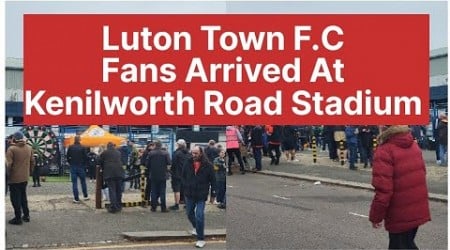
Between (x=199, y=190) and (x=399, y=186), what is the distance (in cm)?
102

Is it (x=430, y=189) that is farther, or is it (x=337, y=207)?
(x=337, y=207)

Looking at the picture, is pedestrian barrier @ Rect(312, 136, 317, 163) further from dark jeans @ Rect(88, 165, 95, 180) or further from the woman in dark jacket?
dark jeans @ Rect(88, 165, 95, 180)

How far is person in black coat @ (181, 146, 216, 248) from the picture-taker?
3650 millimetres

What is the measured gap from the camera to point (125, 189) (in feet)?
12.2

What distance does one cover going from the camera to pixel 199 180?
12.4 ft

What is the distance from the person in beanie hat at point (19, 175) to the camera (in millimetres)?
3455

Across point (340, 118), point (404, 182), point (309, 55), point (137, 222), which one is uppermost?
point (309, 55)

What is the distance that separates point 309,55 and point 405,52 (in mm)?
453

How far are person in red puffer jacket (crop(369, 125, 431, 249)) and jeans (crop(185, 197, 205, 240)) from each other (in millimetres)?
862

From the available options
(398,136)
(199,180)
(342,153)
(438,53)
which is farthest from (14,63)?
(438,53)

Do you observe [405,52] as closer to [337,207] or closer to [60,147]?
[337,207]

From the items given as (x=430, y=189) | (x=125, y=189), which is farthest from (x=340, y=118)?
(x=125, y=189)

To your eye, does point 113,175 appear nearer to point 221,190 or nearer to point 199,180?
point 199,180

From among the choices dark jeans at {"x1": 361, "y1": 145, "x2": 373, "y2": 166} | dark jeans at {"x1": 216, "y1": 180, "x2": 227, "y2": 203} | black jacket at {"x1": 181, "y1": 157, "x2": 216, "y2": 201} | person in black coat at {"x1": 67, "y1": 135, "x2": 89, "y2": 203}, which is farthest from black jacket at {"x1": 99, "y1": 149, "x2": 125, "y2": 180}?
dark jeans at {"x1": 361, "y1": 145, "x2": 373, "y2": 166}
